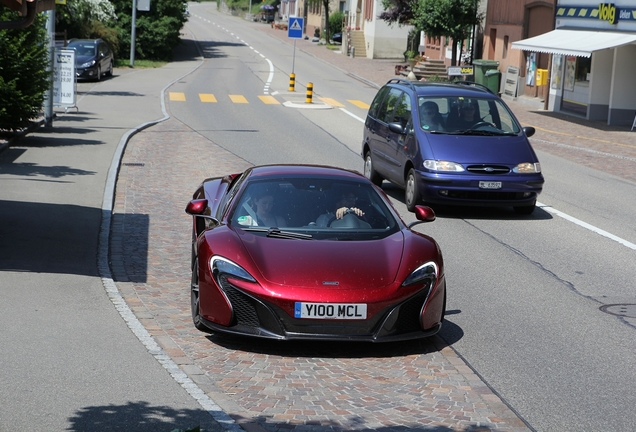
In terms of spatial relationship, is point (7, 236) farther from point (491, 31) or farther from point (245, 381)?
point (491, 31)

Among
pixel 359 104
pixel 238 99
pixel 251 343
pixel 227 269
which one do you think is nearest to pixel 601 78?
pixel 359 104

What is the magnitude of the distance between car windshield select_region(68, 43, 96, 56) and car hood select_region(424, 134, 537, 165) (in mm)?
29641

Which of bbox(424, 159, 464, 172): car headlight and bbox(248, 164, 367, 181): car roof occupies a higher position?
bbox(248, 164, 367, 181): car roof

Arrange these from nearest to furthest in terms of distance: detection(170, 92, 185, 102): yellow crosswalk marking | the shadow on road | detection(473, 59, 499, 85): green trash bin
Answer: the shadow on road → detection(170, 92, 185, 102): yellow crosswalk marking → detection(473, 59, 499, 85): green trash bin

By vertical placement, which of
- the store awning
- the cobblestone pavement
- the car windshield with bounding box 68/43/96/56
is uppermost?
the store awning

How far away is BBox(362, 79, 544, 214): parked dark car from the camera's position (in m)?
13.9

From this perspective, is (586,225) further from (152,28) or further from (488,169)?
(152,28)

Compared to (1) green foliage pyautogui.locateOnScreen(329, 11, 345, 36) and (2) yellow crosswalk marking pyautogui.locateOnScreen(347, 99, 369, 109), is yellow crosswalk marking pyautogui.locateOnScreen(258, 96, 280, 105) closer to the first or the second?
(2) yellow crosswalk marking pyautogui.locateOnScreen(347, 99, 369, 109)

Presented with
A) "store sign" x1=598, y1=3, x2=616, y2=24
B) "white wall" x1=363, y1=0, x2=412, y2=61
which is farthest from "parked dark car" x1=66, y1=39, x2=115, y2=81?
"white wall" x1=363, y1=0, x2=412, y2=61

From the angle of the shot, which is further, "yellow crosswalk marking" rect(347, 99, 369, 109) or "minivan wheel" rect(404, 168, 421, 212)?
"yellow crosswalk marking" rect(347, 99, 369, 109)

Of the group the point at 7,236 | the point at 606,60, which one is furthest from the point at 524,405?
the point at 606,60

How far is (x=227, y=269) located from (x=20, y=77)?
45.3 ft

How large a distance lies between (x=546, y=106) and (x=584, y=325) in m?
29.8

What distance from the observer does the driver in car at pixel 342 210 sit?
27.8 ft
